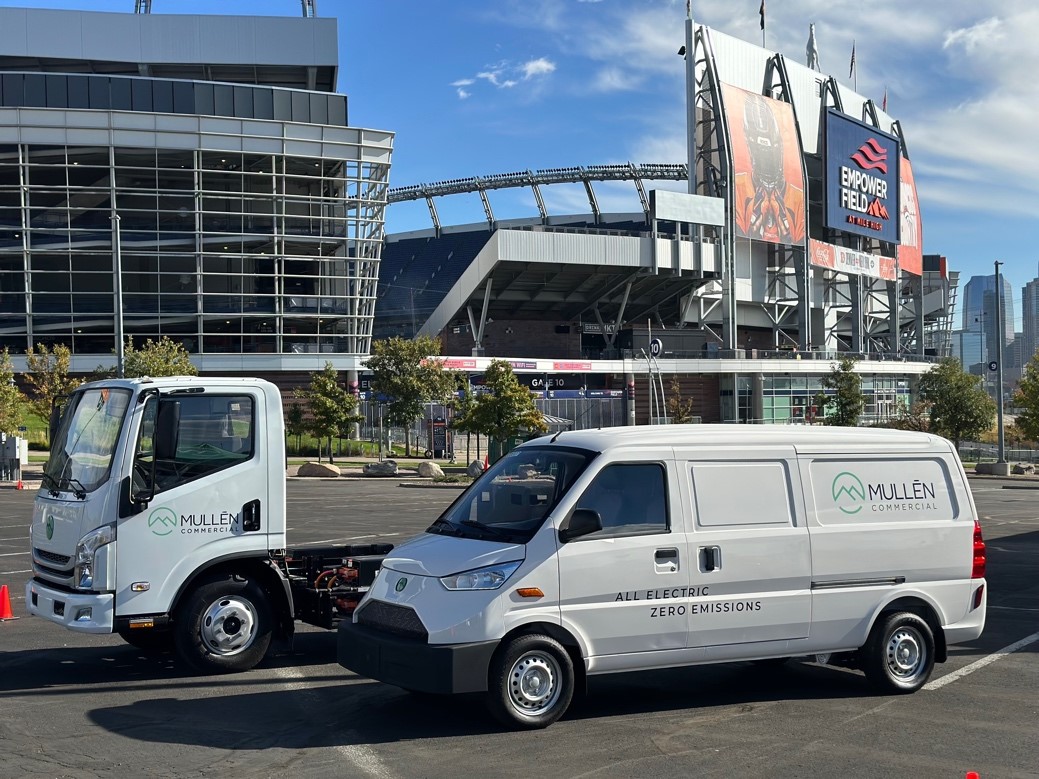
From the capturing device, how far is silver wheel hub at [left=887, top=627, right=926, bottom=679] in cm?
870

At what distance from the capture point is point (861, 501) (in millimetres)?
8750

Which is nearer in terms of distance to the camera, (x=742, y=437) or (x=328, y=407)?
(x=742, y=437)

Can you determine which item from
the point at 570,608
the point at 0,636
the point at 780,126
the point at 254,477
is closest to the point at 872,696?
the point at 570,608

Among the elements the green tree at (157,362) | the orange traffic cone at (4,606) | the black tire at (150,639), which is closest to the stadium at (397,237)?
the green tree at (157,362)

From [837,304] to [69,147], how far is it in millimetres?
59229

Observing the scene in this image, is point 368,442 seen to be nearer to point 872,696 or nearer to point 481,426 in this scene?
point 481,426

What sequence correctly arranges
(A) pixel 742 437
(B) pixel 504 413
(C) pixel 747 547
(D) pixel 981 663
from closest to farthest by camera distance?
(C) pixel 747 547
(A) pixel 742 437
(D) pixel 981 663
(B) pixel 504 413

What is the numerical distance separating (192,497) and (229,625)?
117 centimetres

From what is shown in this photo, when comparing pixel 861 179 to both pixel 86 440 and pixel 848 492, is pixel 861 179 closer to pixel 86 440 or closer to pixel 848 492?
pixel 848 492

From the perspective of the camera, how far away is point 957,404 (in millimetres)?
55781

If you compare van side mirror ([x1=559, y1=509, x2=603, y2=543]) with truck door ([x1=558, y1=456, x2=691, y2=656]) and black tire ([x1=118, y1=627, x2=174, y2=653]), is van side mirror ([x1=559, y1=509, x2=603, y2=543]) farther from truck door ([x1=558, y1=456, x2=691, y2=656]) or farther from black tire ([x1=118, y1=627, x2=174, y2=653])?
black tire ([x1=118, y1=627, x2=174, y2=653])

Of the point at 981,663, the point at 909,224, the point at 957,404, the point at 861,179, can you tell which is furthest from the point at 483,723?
the point at 909,224

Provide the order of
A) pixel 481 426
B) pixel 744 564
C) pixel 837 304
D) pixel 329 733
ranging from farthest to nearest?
pixel 837 304, pixel 481 426, pixel 744 564, pixel 329 733

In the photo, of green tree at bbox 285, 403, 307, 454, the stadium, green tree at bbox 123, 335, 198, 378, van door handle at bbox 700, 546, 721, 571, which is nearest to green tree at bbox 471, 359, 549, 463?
green tree at bbox 285, 403, 307, 454
